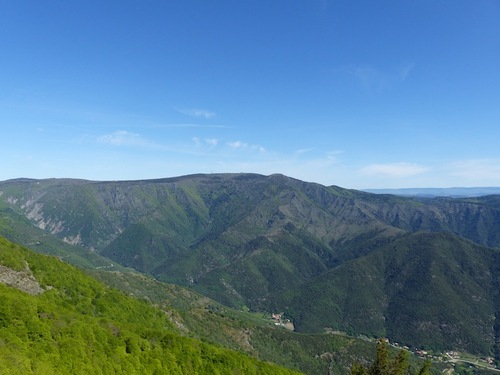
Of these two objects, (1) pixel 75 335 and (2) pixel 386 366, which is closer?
(1) pixel 75 335

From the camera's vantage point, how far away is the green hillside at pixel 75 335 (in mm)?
77375

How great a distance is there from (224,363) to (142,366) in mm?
Answer: 37658

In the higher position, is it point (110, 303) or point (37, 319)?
point (37, 319)

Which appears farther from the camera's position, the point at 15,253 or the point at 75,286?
the point at 75,286

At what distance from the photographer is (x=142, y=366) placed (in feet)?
321

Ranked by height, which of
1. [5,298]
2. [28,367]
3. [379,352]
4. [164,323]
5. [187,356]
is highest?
[5,298]

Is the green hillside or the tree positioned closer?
the green hillside

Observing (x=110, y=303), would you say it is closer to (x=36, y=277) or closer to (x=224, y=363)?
(x=36, y=277)

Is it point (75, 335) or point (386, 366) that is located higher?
Answer: point (75, 335)

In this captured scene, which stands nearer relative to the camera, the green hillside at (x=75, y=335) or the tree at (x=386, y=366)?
the green hillside at (x=75, y=335)

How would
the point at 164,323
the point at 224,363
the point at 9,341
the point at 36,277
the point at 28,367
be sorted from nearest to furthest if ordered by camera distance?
the point at 28,367, the point at 9,341, the point at 224,363, the point at 36,277, the point at 164,323

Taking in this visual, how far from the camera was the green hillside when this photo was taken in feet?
254

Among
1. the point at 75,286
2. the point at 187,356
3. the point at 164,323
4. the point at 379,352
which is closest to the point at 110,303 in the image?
the point at 75,286

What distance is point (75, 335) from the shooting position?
88.9m
